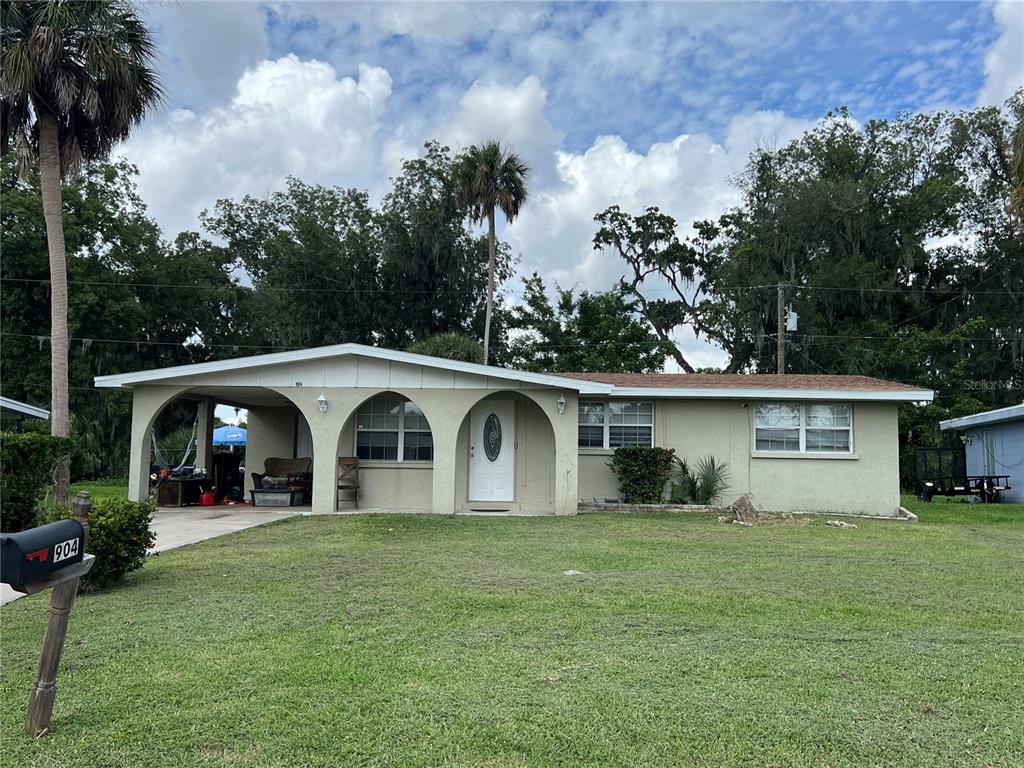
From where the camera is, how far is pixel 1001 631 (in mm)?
5387

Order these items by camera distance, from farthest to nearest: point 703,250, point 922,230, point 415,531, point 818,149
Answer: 1. point 703,250
2. point 818,149
3. point 922,230
4. point 415,531

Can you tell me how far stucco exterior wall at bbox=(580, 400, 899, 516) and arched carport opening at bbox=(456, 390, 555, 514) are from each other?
1.05 m

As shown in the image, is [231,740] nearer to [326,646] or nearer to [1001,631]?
[326,646]

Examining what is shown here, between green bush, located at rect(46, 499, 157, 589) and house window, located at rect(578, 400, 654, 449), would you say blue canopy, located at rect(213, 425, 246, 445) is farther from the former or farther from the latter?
green bush, located at rect(46, 499, 157, 589)

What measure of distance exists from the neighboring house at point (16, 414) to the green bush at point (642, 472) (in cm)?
1417

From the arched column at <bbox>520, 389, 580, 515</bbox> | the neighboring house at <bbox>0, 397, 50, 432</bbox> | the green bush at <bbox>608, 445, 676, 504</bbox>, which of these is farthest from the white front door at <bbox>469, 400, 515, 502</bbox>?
the neighboring house at <bbox>0, 397, 50, 432</bbox>

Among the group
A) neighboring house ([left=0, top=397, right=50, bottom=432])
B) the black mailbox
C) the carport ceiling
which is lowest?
the black mailbox

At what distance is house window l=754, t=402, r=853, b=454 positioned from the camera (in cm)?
1482

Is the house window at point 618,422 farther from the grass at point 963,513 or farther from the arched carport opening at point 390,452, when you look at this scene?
the grass at point 963,513

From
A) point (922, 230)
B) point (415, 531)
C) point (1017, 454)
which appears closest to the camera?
point (415, 531)

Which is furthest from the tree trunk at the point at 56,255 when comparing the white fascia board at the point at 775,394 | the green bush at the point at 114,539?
the white fascia board at the point at 775,394

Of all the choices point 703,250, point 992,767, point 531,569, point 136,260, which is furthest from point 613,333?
point 992,767

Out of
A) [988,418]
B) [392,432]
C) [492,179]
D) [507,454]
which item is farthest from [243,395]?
[988,418]

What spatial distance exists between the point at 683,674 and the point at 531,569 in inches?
137
